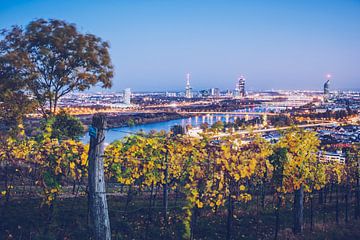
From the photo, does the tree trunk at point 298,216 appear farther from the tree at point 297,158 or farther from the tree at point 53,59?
the tree at point 53,59

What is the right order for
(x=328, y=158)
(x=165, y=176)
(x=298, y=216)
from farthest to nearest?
(x=328, y=158), (x=298, y=216), (x=165, y=176)

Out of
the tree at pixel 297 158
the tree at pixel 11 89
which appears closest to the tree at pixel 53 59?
the tree at pixel 11 89

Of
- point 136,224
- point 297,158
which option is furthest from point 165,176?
point 297,158

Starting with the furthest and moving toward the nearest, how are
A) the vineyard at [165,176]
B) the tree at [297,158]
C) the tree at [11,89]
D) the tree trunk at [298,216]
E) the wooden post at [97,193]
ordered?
the tree at [11,89] < the tree trunk at [298,216] < the tree at [297,158] < the vineyard at [165,176] < the wooden post at [97,193]

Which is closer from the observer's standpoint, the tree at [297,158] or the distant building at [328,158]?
the tree at [297,158]

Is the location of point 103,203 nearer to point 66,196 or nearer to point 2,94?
point 66,196

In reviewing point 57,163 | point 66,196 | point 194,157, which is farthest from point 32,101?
point 194,157

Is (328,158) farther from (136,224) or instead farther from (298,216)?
(136,224)

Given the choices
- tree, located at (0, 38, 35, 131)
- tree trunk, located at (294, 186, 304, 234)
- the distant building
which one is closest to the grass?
tree trunk, located at (294, 186, 304, 234)

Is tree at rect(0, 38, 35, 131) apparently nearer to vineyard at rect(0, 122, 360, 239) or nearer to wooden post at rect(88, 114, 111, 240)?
vineyard at rect(0, 122, 360, 239)
